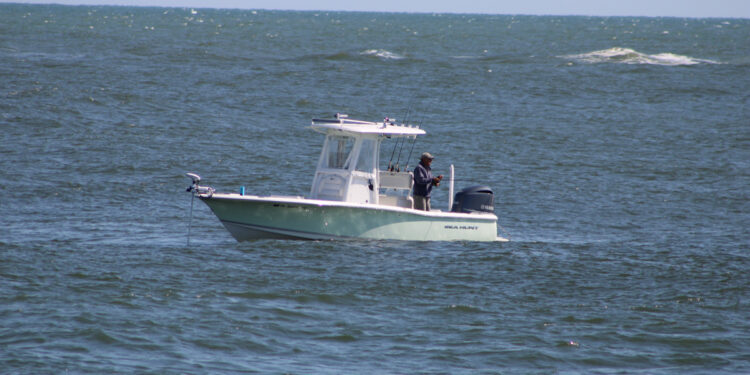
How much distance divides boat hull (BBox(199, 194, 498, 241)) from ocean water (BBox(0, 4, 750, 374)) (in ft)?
0.93

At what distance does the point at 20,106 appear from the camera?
125ft

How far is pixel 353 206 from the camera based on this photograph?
17828mm

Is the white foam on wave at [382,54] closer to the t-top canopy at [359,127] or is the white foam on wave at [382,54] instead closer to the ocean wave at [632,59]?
the ocean wave at [632,59]

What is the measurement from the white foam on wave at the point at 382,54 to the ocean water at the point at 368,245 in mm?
21012

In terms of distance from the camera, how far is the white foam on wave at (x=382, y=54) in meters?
72.8

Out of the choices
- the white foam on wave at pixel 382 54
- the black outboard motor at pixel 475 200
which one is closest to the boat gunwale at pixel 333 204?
the black outboard motor at pixel 475 200

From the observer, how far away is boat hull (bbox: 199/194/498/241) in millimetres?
17484

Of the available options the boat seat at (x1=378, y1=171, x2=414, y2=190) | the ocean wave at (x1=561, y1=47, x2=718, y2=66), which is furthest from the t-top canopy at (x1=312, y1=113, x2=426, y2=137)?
the ocean wave at (x1=561, y1=47, x2=718, y2=66)

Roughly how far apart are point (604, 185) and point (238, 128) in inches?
550

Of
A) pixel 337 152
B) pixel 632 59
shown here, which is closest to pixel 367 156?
pixel 337 152

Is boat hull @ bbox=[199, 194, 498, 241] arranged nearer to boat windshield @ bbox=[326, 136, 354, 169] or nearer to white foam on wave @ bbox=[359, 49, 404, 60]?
boat windshield @ bbox=[326, 136, 354, 169]

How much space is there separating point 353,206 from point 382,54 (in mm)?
58737

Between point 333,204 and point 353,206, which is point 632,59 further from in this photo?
point 333,204

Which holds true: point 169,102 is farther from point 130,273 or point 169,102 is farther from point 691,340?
point 691,340
